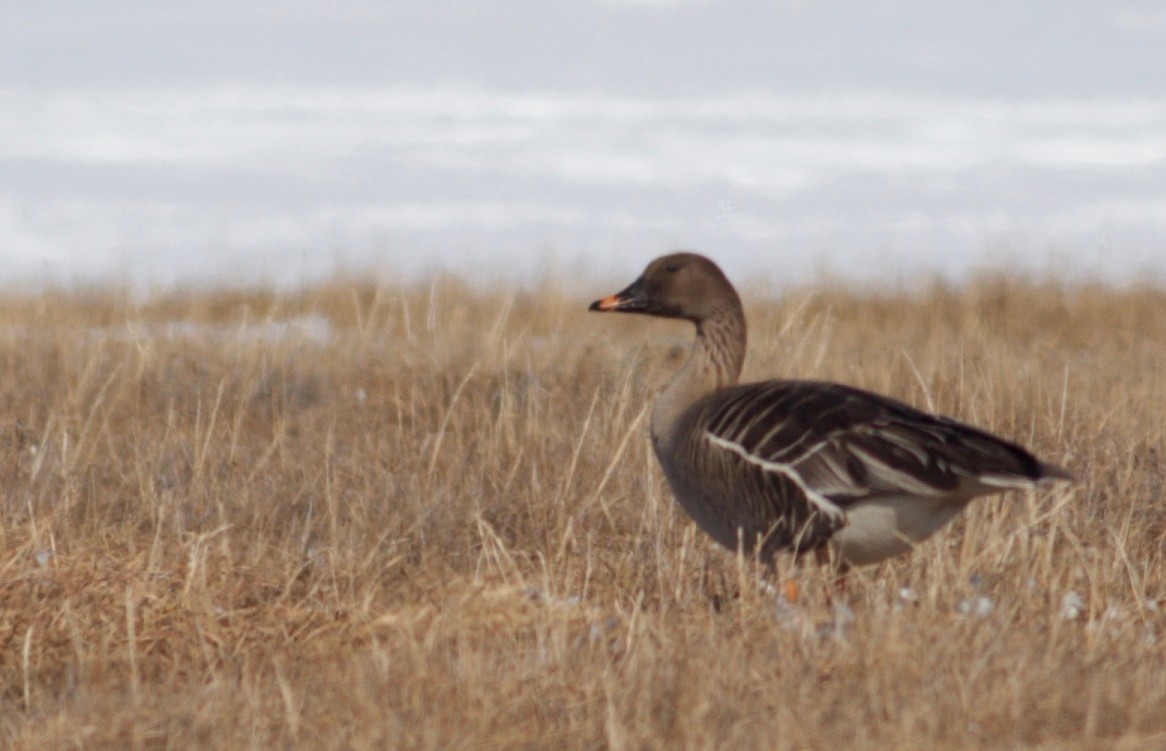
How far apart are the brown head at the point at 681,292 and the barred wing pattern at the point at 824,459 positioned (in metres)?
0.78

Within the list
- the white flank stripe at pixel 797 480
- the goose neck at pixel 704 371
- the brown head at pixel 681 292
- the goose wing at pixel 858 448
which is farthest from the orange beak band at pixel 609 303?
the white flank stripe at pixel 797 480

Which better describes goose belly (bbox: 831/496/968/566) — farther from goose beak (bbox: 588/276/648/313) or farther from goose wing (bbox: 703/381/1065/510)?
goose beak (bbox: 588/276/648/313)

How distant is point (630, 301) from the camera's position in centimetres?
630

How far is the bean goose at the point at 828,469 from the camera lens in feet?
16.0

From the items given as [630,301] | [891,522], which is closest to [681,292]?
[630,301]

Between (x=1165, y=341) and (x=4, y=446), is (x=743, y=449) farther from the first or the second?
(x=1165, y=341)

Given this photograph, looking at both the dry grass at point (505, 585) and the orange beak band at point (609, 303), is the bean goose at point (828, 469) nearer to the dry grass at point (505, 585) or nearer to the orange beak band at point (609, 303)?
the dry grass at point (505, 585)

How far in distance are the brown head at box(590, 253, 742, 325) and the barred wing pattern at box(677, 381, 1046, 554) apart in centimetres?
78

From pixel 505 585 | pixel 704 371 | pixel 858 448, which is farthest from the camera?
pixel 704 371

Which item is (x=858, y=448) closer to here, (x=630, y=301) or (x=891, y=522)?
(x=891, y=522)

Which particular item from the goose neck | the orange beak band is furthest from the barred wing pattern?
the orange beak band

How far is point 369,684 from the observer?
4.32 m

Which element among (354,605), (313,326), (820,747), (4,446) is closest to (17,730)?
(354,605)

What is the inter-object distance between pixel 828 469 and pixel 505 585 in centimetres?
149
